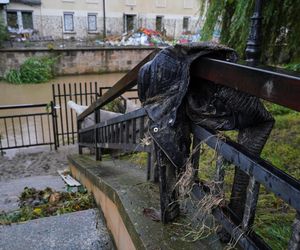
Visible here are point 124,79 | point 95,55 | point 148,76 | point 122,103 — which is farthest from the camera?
point 95,55

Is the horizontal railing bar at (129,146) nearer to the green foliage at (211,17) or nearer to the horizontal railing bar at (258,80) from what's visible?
the horizontal railing bar at (258,80)

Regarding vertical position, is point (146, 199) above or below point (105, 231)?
above

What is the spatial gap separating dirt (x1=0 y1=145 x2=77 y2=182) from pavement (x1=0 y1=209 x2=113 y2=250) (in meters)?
3.42

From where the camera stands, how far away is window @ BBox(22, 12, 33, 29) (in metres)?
19.6

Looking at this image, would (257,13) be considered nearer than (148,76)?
Yes

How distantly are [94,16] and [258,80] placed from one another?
22.2m

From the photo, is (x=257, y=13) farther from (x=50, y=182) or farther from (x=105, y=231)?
(x=50, y=182)

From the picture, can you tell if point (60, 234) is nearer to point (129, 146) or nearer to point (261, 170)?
point (129, 146)

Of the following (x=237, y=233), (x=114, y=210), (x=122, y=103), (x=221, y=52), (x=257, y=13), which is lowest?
(x=122, y=103)

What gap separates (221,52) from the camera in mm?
1153

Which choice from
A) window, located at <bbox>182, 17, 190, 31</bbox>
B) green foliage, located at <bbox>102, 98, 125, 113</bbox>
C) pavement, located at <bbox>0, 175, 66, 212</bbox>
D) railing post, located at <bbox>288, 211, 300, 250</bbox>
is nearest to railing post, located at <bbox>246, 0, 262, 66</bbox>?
railing post, located at <bbox>288, 211, 300, 250</bbox>

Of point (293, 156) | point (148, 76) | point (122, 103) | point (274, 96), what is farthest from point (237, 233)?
point (122, 103)

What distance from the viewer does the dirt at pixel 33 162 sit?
18.8ft

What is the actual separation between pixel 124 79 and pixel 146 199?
0.77 meters
